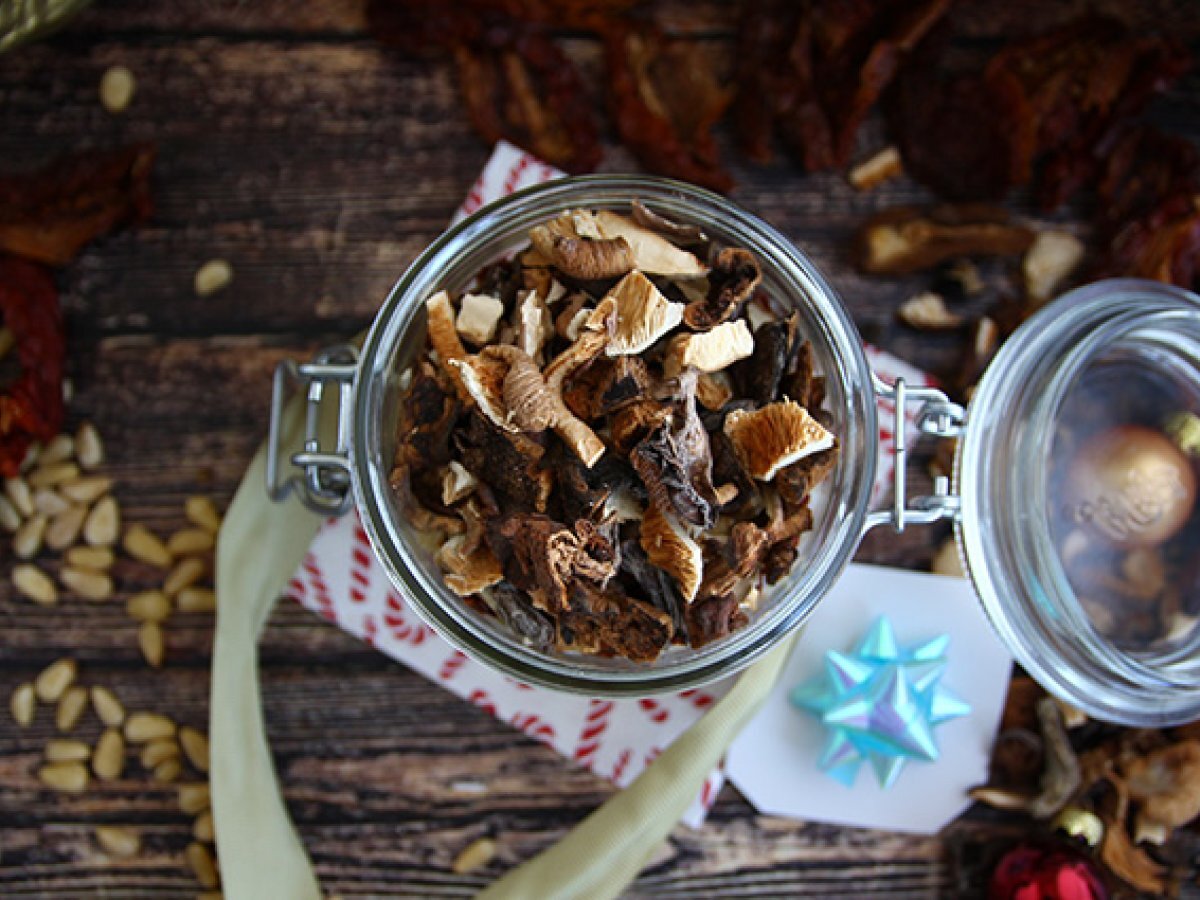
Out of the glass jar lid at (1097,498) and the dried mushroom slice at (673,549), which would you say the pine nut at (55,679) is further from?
the glass jar lid at (1097,498)

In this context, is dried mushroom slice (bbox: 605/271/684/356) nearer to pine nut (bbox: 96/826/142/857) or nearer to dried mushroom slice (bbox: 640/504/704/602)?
dried mushroom slice (bbox: 640/504/704/602)

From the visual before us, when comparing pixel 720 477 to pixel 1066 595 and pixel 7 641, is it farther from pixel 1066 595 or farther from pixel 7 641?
pixel 7 641

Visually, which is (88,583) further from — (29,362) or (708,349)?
(708,349)

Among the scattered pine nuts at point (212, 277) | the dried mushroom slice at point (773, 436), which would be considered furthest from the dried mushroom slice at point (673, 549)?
the scattered pine nuts at point (212, 277)

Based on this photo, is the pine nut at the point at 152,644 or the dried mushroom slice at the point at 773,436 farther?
the pine nut at the point at 152,644

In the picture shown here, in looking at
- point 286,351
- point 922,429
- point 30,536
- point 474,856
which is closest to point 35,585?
point 30,536

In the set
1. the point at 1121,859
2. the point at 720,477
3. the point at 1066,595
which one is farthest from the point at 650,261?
the point at 1121,859
